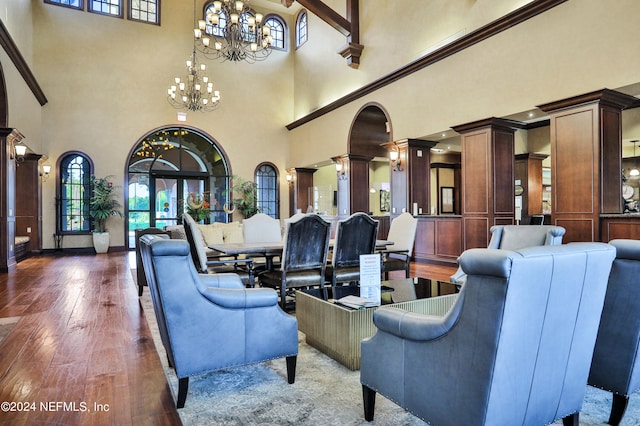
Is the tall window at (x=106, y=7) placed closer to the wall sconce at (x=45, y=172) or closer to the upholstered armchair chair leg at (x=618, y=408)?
the wall sconce at (x=45, y=172)

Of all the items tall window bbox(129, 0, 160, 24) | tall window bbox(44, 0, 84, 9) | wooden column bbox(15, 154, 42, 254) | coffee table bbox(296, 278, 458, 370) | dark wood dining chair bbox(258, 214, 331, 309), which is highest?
tall window bbox(129, 0, 160, 24)

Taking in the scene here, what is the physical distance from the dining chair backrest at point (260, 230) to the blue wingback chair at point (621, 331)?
4.07 m

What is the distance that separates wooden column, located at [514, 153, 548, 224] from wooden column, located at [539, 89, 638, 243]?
4977 millimetres

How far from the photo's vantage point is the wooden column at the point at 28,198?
369 inches

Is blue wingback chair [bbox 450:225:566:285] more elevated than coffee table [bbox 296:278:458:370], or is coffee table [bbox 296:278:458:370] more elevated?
blue wingback chair [bbox 450:225:566:285]

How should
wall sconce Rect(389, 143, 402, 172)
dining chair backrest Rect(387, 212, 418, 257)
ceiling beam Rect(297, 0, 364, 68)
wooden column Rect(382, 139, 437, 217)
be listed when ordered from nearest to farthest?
dining chair backrest Rect(387, 212, 418, 257)
wooden column Rect(382, 139, 437, 217)
wall sconce Rect(389, 143, 402, 172)
ceiling beam Rect(297, 0, 364, 68)

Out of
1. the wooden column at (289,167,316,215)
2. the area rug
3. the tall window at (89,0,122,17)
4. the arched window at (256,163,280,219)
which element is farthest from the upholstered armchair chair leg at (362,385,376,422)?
the tall window at (89,0,122,17)

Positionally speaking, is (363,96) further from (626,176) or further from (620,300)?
(620,300)

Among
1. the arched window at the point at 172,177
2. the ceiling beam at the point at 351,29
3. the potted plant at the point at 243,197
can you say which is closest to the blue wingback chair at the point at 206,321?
the ceiling beam at the point at 351,29

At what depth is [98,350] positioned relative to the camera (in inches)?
117

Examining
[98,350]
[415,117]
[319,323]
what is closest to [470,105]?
[415,117]

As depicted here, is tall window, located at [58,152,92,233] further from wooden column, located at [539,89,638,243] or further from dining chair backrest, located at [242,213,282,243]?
wooden column, located at [539,89,638,243]

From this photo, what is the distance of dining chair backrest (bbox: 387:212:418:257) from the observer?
5.10 m

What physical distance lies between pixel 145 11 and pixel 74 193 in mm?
5370
